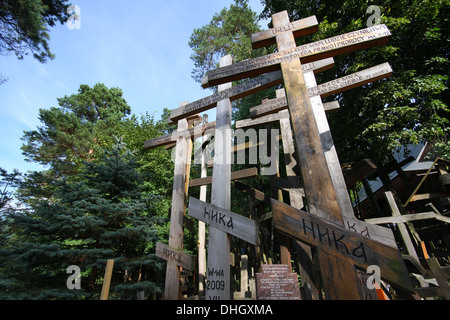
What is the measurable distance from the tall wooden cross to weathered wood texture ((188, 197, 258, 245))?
71 cm

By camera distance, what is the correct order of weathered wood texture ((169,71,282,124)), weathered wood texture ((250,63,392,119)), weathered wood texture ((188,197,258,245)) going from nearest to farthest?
weathered wood texture ((188,197,258,245)) < weathered wood texture ((169,71,282,124)) < weathered wood texture ((250,63,392,119))

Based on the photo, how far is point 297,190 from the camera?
4.13 metres

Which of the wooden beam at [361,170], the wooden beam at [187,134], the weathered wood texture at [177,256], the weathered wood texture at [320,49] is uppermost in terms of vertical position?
the wooden beam at [187,134]

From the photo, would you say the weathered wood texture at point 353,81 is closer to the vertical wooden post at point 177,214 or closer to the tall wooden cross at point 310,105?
the tall wooden cross at point 310,105

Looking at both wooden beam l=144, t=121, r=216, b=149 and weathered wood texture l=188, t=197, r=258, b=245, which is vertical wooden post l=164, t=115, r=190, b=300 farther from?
weathered wood texture l=188, t=197, r=258, b=245

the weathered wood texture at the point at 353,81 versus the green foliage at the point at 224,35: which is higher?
the green foliage at the point at 224,35

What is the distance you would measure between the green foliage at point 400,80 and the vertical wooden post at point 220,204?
545 centimetres

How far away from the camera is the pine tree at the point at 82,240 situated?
425 cm

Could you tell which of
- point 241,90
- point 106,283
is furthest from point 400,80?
point 106,283

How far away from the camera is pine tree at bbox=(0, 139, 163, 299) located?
4.25 m

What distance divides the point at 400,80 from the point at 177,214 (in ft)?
24.3

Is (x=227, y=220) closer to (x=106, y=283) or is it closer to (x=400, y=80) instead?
(x=106, y=283)

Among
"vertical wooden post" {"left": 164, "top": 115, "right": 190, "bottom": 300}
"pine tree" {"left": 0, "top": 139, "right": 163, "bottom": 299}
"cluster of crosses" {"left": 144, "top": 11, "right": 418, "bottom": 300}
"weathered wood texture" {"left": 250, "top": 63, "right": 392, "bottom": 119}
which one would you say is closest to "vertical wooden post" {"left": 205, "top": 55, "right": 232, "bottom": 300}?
"cluster of crosses" {"left": 144, "top": 11, "right": 418, "bottom": 300}

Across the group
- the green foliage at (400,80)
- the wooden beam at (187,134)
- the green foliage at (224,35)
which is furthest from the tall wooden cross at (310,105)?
the green foliage at (224,35)
